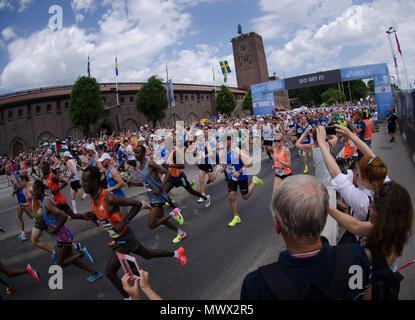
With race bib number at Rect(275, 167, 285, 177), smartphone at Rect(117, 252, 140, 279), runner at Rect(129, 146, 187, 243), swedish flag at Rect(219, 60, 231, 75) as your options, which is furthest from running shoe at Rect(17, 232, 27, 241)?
swedish flag at Rect(219, 60, 231, 75)

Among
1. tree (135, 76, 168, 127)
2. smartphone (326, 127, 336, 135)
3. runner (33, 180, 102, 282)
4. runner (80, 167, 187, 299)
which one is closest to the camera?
smartphone (326, 127, 336, 135)

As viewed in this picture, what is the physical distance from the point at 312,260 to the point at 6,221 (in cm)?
1021

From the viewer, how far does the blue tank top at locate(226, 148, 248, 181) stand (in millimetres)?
5922

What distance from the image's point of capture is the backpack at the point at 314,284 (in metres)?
1.19

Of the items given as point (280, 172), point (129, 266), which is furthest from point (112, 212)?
point (280, 172)

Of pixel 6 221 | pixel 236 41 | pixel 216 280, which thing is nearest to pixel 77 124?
pixel 6 221

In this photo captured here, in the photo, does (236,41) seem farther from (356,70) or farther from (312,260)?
(312,260)

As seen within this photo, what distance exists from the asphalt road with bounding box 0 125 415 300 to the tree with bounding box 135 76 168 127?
126 ft

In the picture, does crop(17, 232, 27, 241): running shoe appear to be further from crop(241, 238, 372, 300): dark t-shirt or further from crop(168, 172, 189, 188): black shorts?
crop(241, 238, 372, 300): dark t-shirt

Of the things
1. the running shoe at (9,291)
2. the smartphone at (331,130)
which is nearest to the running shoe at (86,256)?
the running shoe at (9,291)

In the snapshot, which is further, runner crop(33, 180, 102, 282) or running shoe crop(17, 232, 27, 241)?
running shoe crop(17, 232, 27, 241)

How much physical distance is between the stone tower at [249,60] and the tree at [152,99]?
4733 centimetres

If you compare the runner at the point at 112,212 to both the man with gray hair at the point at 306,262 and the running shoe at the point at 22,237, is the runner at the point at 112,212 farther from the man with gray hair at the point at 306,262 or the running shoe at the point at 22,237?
the running shoe at the point at 22,237

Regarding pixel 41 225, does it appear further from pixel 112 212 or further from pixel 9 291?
Answer: pixel 112 212
